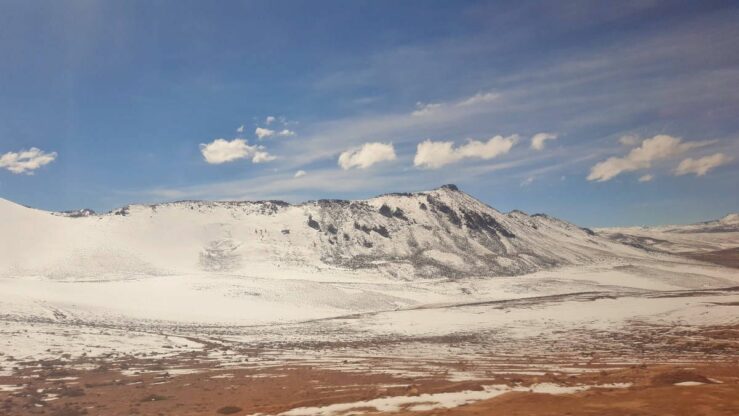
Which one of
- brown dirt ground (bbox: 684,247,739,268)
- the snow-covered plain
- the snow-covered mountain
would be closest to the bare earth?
the snow-covered plain

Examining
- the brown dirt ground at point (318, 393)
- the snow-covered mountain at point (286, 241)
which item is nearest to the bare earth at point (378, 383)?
the brown dirt ground at point (318, 393)

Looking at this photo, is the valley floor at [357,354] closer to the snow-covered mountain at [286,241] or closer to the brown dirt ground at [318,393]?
the brown dirt ground at [318,393]

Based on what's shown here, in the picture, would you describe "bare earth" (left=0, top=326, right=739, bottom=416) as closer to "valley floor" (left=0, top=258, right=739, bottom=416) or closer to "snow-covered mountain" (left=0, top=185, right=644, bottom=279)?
"valley floor" (left=0, top=258, right=739, bottom=416)

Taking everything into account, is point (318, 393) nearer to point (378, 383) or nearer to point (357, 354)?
point (378, 383)

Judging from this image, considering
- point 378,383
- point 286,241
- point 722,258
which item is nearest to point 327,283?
point 286,241

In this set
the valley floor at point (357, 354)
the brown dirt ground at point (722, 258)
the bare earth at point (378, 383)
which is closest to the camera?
the bare earth at point (378, 383)

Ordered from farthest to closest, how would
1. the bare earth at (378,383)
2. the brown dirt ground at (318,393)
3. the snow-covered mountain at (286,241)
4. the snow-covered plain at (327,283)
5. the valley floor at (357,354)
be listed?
the snow-covered mountain at (286,241), the snow-covered plain at (327,283), the valley floor at (357,354), the bare earth at (378,383), the brown dirt ground at (318,393)
